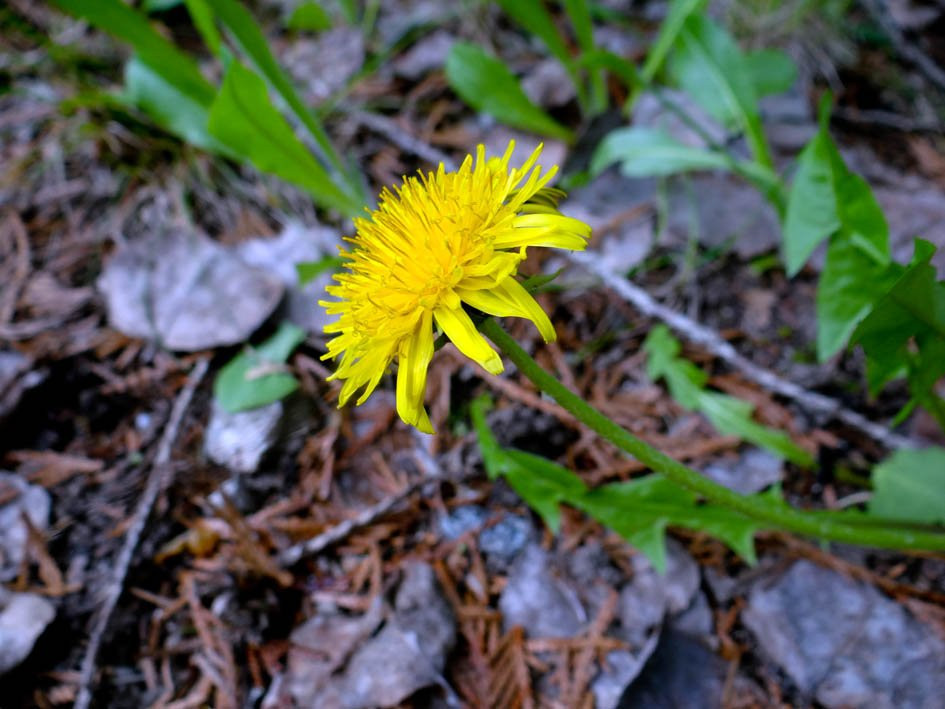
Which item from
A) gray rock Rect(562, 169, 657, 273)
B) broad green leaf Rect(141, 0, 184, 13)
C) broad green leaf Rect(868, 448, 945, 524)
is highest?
broad green leaf Rect(141, 0, 184, 13)

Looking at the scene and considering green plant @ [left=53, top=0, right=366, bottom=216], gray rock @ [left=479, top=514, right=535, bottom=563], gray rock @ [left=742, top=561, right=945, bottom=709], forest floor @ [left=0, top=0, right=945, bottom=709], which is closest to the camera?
gray rock @ [left=742, top=561, right=945, bottom=709]

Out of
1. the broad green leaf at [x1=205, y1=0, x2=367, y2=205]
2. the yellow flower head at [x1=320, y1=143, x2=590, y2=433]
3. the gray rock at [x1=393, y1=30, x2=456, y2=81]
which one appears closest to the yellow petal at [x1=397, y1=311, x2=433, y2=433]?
the yellow flower head at [x1=320, y1=143, x2=590, y2=433]

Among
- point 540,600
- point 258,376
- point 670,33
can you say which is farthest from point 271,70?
point 540,600

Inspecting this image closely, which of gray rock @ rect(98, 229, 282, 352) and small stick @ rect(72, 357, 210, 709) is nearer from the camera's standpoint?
small stick @ rect(72, 357, 210, 709)

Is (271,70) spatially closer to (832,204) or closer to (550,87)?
(550,87)

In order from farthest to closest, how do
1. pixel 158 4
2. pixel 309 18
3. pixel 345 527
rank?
pixel 309 18 < pixel 158 4 < pixel 345 527

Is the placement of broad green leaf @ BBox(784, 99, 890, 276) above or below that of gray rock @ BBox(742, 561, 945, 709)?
above

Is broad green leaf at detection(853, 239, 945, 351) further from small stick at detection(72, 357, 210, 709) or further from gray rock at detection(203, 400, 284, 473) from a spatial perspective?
small stick at detection(72, 357, 210, 709)

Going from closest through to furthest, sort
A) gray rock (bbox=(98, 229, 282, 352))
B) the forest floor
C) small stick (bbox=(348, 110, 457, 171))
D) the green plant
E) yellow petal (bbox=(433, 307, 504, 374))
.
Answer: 1. yellow petal (bbox=(433, 307, 504, 374))
2. the forest floor
3. the green plant
4. gray rock (bbox=(98, 229, 282, 352))
5. small stick (bbox=(348, 110, 457, 171))
